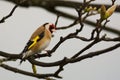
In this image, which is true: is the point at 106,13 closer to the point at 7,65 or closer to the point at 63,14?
the point at 63,14

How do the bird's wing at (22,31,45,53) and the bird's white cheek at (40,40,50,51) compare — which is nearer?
the bird's wing at (22,31,45,53)

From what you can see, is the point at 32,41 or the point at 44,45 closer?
the point at 32,41

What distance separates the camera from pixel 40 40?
1651mm

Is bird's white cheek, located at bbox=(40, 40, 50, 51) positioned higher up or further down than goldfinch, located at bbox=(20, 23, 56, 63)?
further down

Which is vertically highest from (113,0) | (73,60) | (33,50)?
(113,0)

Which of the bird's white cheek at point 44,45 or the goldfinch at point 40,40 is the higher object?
the goldfinch at point 40,40

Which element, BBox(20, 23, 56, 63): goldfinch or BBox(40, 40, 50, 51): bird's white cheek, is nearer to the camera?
BBox(20, 23, 56, 63): goldfinch

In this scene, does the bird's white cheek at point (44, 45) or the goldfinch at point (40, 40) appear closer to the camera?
the goldfinch at point (40, 40)

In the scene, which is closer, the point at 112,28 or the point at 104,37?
the point at 104,37

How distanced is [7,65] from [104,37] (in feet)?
1.01

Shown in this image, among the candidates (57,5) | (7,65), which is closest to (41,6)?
(57,5)

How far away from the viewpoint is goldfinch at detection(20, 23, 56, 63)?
1.55m

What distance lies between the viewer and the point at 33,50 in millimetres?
1562

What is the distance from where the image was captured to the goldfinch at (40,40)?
1.55 m
